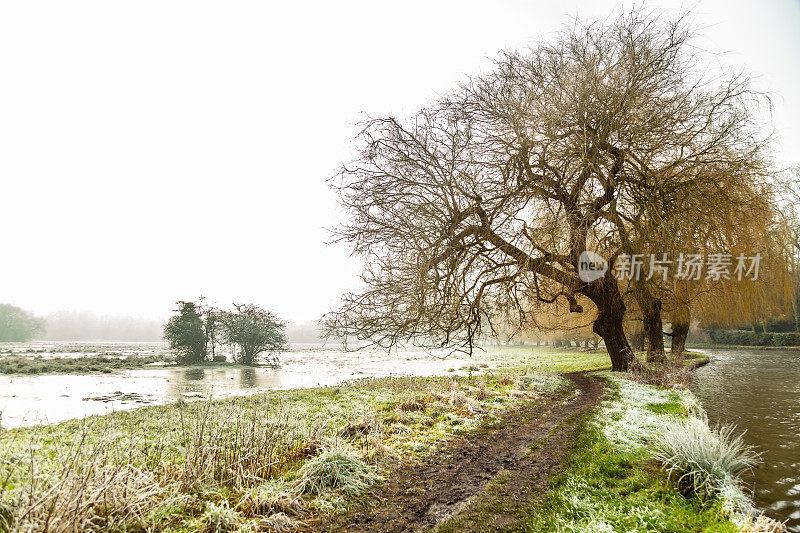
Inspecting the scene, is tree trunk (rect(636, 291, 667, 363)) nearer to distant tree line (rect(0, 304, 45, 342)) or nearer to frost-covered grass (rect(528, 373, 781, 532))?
frost-covered grass (rect(528, 373, 781, 532))

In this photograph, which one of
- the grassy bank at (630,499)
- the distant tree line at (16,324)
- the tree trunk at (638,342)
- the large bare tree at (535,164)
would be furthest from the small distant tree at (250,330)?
the distant tree line at (16,324)

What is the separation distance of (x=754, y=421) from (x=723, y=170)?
21.4ft

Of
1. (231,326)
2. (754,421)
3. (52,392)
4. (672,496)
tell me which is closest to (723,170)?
(754,421)

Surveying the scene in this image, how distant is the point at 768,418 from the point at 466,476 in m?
7.95

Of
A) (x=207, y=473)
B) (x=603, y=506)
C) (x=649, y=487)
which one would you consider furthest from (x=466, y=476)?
(x=207, y=473)

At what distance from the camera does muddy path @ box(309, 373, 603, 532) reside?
3955 mm

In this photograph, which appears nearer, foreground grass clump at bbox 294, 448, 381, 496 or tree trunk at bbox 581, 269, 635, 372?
foreground grass clump at bbox 294, 448, 381, 496

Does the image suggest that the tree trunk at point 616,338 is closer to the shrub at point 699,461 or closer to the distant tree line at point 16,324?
the shrub at point 699,461

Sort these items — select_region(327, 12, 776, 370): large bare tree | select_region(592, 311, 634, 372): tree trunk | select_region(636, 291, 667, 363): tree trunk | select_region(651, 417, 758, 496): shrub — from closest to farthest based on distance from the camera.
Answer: select_region(651, 417, 758, 496): shrub < select_region(327, 12, 776, 370): large bare tree < select_region(592, 311, 634, 372): tree trunk < select_region(636, 291, 667, 363): tree trunk

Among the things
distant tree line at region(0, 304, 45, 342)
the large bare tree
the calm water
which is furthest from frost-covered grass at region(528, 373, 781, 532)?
distant tree line at region(0, 304, 45, 342)

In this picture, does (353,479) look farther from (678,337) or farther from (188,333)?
(188,333)

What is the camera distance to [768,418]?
27.6 ft

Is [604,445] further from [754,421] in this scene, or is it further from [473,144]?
[473,144]

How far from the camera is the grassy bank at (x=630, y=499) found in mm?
3643
